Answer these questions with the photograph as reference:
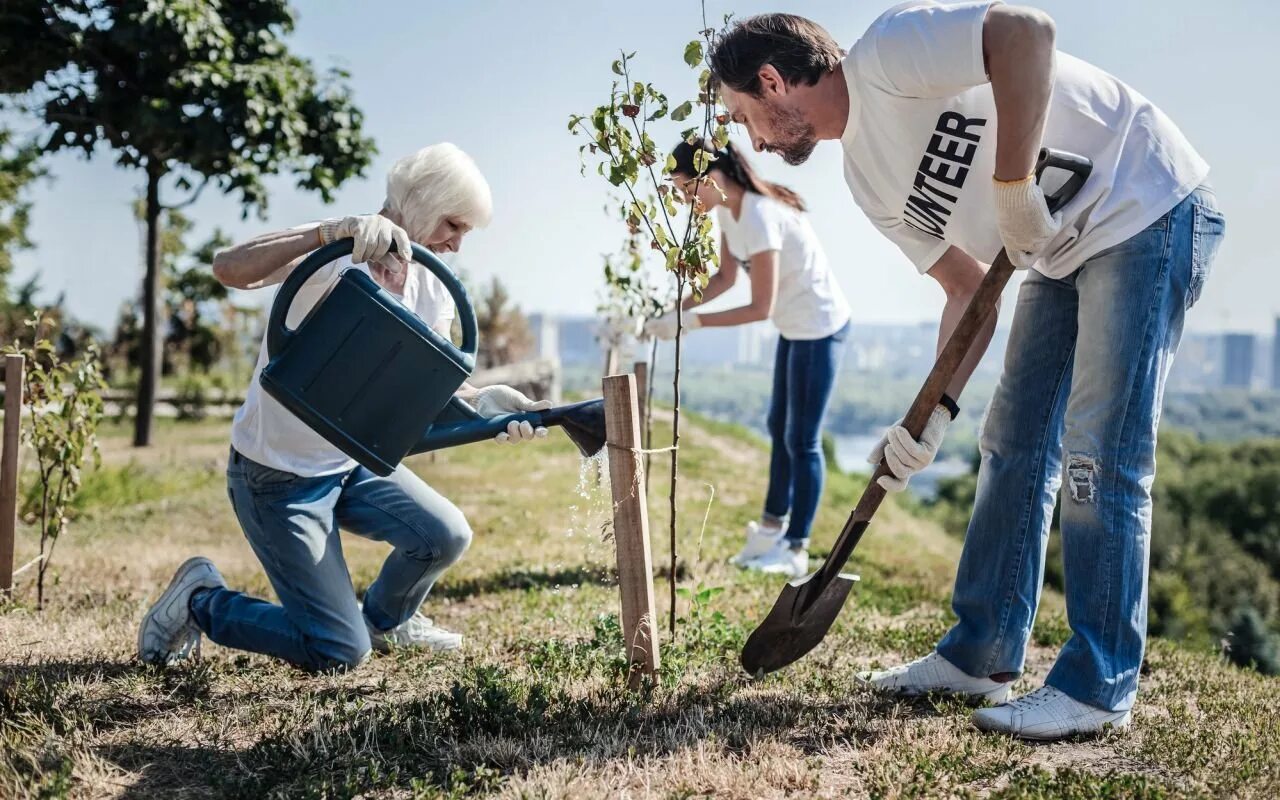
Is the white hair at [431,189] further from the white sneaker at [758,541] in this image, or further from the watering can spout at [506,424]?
the white sneaker at [758,541]

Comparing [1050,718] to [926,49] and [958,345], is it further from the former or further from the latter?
[926,49]

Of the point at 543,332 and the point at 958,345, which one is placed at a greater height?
the point at 958,345

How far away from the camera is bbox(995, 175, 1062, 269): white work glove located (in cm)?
218

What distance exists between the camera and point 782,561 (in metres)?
4.86

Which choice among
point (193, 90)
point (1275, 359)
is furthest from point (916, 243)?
point (1275, 359)

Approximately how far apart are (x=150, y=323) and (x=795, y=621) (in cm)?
1052

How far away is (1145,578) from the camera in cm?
238

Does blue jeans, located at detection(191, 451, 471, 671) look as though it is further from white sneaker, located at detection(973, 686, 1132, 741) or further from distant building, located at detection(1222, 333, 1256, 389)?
distant building, located at detection(1222, 333, 1256, 389)

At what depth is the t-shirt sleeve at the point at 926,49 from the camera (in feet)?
6.86

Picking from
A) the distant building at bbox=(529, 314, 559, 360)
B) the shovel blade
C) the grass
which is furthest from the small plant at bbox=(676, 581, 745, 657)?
the distant building at bbox=(529, 314, 559, 360)

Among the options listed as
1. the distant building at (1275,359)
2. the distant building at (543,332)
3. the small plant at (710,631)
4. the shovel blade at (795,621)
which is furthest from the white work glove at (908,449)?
the distant building at (1275,359)

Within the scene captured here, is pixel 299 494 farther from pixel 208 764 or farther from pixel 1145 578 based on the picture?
pixel 1145 578

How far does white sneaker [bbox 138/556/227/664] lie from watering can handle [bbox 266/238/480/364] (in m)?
0.98

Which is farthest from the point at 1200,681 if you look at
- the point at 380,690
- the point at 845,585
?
the point at 380,690
